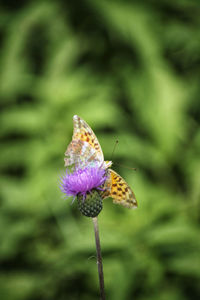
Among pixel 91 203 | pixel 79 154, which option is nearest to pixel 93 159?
pixel 79 154

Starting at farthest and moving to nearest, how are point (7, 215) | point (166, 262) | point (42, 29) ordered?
point (42, 29)
point (7, 215)
point (166, 262)

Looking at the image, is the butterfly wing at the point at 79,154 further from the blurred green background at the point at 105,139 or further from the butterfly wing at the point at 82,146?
the blurred green background at the point at 105,139

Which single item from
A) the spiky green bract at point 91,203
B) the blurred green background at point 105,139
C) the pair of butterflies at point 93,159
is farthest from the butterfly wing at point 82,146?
the blurred green background at point 105,139

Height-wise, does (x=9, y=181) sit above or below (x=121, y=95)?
below

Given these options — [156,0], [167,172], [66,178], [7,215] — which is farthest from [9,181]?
[156,0]

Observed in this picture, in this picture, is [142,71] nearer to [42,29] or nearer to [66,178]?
[42,29]

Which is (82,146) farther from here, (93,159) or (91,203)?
(91,203)

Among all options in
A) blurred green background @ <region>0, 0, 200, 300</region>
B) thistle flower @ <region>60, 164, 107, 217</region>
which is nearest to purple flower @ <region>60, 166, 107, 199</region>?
thistle flower @ <region>60, 164, 107, 217</region>
